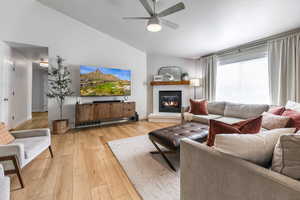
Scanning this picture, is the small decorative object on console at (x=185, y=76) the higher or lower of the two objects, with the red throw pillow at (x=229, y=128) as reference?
higher

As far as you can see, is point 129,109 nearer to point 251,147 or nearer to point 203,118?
point 203,118

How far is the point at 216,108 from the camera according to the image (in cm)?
369

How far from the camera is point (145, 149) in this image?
2.37 meters

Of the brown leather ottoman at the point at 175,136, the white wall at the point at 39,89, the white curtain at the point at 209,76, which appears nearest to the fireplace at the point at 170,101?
the white curtain at the point at 209,76

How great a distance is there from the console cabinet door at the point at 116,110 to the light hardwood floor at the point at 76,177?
1513 mm

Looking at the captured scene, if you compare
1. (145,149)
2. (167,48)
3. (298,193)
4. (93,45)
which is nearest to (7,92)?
(93,45)

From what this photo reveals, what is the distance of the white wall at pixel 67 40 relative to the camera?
9.95ft

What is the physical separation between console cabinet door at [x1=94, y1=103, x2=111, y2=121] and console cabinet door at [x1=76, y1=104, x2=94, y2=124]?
11 centimetres

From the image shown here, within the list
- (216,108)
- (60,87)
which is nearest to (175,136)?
(216,108)

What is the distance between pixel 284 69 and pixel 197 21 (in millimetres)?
2304

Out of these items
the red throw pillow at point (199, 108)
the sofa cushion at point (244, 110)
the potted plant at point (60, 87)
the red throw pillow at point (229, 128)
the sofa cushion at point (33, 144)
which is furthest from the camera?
the red throw pillow at point (199, 108)

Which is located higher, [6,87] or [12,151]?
[6,87]

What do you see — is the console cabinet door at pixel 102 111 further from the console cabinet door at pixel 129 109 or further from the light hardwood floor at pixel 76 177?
the light hardwood floor at pixel 76 177

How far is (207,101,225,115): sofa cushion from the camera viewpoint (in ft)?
11.8
